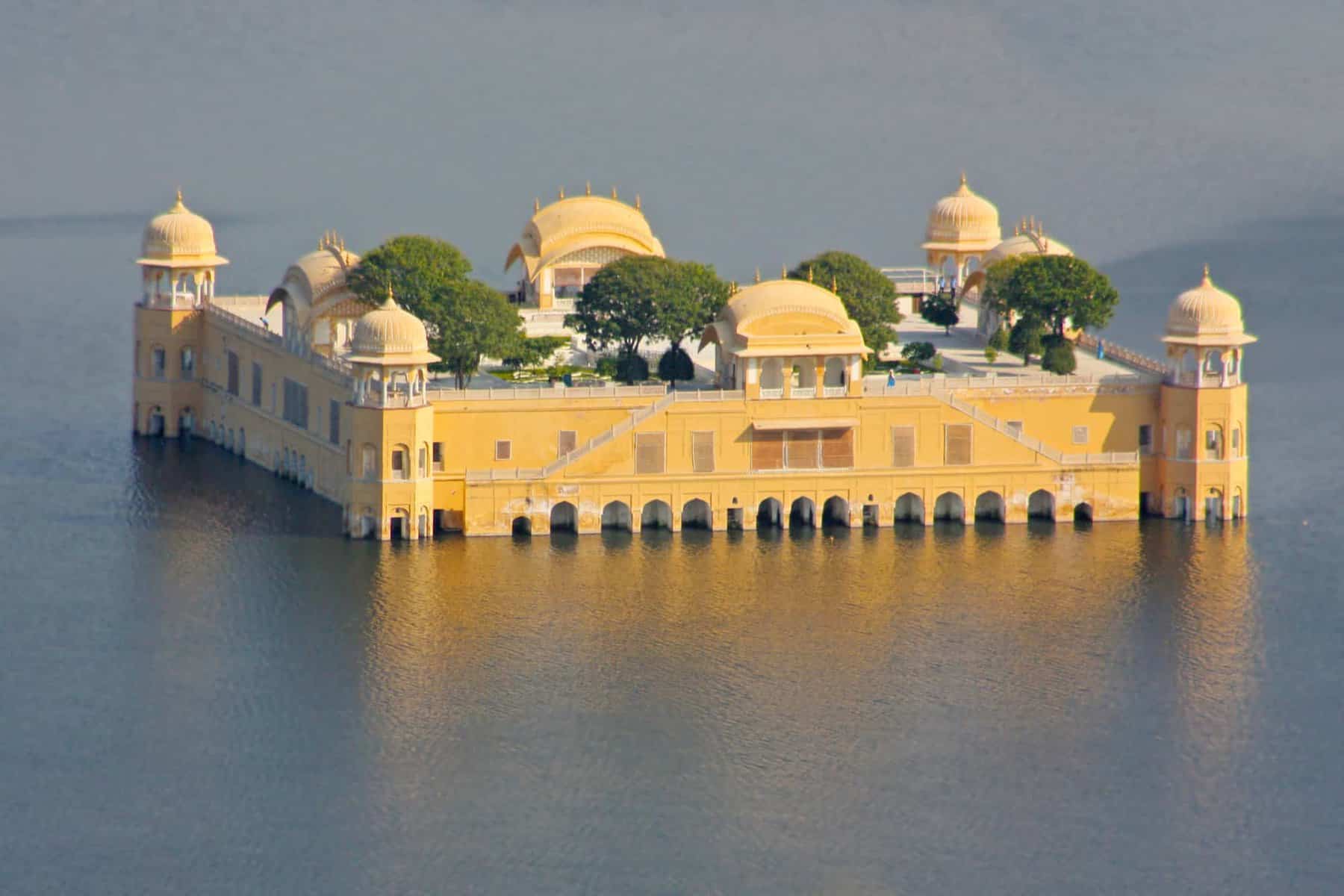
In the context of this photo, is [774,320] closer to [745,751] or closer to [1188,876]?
[745,751]

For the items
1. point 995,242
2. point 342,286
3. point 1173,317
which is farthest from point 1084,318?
point 342,286

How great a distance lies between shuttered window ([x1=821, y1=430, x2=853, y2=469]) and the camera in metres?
137

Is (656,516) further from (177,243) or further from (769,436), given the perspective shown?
(177,243)

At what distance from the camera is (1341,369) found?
6841 inches

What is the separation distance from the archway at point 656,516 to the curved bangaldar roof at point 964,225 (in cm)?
3143

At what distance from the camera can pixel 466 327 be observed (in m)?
142

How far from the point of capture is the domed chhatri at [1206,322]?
139000 mm

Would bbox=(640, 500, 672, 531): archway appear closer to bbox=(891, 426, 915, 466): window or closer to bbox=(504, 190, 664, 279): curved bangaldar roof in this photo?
bbox=(891, 426, 915, 466): window

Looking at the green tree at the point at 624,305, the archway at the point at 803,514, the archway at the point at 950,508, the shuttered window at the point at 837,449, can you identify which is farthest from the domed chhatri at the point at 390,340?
the archway at the point at 950,508

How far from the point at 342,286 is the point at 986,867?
170 ft

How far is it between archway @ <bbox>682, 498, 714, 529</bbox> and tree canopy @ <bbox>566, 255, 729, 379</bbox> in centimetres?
869

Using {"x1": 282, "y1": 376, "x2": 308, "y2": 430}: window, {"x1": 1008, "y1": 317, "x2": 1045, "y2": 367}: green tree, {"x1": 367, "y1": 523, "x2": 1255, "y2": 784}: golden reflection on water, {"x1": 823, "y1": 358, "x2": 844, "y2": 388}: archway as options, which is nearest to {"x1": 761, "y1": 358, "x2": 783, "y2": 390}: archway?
{"x1": 823, "y1": 358, "x2": 844, "y2": 388}: archway

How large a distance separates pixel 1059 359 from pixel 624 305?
17609 millimetres

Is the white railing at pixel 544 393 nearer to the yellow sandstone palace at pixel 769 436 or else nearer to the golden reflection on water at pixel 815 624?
the yellow sandstone palace at pixel 769 436
